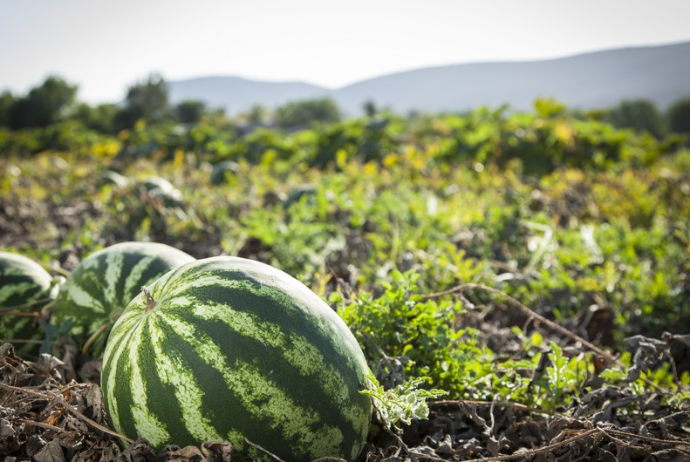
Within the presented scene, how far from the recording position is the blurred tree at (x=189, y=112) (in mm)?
34219

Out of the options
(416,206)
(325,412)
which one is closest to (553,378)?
(325,412)

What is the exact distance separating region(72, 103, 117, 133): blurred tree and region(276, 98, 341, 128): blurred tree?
10.5 metres

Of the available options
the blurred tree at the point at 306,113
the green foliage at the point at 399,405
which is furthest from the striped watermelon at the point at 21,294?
the blurred tree at the point at 306,113

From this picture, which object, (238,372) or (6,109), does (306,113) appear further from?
(238,372)

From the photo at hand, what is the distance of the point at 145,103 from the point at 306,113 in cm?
1111

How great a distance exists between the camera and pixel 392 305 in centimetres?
214

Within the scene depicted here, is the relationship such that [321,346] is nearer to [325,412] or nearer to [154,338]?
[325,412]

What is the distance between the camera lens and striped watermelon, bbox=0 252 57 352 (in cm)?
240

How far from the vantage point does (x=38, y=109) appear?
3512 cm

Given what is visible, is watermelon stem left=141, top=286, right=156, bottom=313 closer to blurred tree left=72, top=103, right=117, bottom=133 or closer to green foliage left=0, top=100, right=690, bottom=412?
green foliage left=0, top=100, right=690, bottom=412

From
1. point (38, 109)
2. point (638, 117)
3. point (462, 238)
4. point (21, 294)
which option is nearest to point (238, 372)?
point (21, 294)

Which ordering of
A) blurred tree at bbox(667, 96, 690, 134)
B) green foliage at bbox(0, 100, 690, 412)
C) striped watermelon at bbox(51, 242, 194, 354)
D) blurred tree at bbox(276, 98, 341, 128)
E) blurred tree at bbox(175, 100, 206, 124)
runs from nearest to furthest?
green foliage at bbox(0, 100, 690, 412)
striped watermelon at bbox(51, 242, 194, 354)
blurred tree at bbox(175, 100, 206, 124)
blurred tree at bbox(276, 98, 341, 128)
blurred tree at bbox(667, 96, 690, 134)

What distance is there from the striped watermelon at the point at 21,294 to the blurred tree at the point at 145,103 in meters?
31.6

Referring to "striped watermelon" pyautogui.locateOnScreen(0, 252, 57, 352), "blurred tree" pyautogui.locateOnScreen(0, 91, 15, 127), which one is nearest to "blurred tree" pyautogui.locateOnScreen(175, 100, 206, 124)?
"blurred tree" pyautogui.locateOnScreen(0, 91, 15, 127)
